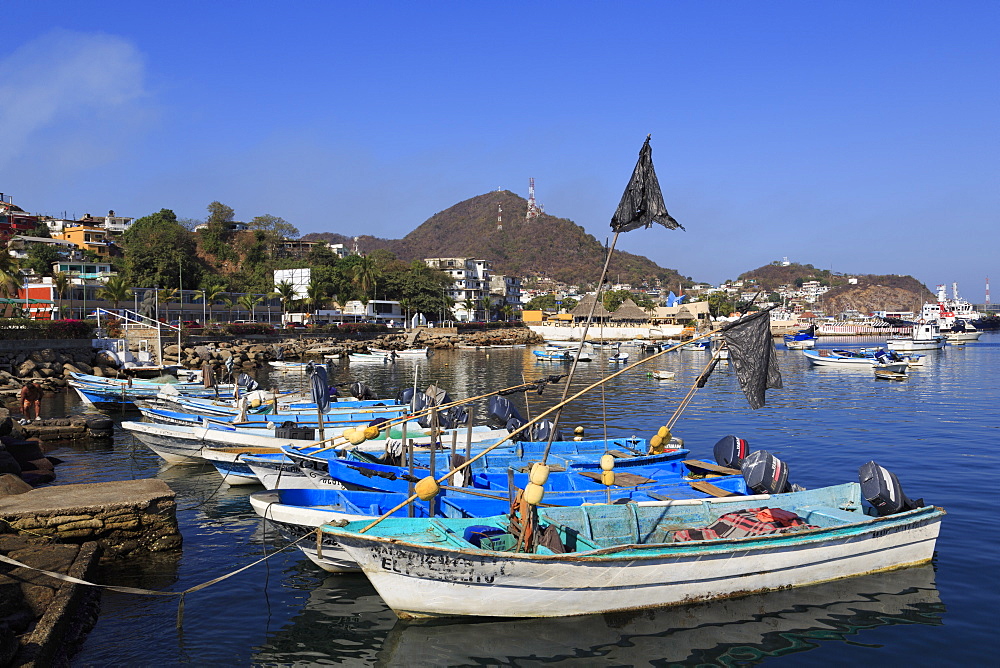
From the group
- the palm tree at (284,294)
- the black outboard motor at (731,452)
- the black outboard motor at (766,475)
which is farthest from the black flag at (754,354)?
the palm tree at (284,294)

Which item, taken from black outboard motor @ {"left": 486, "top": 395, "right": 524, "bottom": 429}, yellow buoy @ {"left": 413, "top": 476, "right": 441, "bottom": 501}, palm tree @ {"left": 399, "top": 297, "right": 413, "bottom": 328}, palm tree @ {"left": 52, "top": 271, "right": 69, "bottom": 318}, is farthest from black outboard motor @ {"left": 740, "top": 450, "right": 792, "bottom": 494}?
palm tree @ {"left": 399, "top": 297, "right": 413, "bottom": 328}

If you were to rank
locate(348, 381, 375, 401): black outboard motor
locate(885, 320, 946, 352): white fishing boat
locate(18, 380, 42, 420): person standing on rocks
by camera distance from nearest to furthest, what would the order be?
locate(348, 381, 375, 401): black outboard motor, locate(18, 380, 42, 420): person standing on rocks, locate(885, 320, 946, 352): white fishing boat

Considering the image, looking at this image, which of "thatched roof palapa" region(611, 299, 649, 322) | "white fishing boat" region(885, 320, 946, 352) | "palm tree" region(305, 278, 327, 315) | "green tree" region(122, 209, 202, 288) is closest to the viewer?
"white fishing boat" region(885, 320, 946, 352)

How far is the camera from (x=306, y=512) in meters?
12.7

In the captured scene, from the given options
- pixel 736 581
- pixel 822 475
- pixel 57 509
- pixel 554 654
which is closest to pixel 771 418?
pixel 822 475

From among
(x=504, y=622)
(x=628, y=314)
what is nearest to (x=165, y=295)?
(x=628, y=314)

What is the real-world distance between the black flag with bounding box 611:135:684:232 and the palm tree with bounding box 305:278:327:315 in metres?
96.6

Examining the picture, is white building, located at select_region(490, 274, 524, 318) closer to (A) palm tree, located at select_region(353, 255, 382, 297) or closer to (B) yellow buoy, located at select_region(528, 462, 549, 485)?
(A) palm tree, located at select_region(353, 255, 382, 297)

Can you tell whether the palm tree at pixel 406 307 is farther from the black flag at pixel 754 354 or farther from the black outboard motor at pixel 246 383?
the black flag at pixel 754 354

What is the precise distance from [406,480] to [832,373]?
55.4 meters

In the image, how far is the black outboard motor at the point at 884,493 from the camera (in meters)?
14.0

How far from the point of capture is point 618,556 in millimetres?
10984

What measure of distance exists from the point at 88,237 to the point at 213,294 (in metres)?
44.9

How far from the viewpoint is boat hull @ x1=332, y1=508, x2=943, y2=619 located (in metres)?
10.7
